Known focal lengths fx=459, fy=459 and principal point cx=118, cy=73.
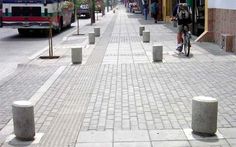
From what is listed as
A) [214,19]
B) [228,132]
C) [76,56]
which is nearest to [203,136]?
[228,132]

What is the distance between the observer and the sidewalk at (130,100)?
21.0 feet

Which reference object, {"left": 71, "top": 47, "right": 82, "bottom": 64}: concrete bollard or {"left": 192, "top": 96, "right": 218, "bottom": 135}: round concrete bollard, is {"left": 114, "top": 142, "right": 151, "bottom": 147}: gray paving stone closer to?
{"left": 192, "top": 96, "right": 218, "bottom": 135}: round concrete bollard

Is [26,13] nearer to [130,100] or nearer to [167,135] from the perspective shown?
[130,100]

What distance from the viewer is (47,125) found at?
718 cm

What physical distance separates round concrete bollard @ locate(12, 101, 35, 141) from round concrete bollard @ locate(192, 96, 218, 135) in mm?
2288

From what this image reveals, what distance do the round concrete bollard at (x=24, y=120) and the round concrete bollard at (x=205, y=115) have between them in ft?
7.51

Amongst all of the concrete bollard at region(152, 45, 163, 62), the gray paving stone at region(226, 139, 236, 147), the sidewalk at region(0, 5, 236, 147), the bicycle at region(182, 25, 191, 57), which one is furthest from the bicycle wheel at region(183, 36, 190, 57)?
the gray paving stone at region(226, 139, 236, 147)

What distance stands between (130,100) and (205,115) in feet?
8.61

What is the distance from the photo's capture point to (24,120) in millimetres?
6359

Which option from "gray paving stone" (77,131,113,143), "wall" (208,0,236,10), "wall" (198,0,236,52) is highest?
"wall" (208,0,236,10)

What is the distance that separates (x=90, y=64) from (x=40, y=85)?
11.0 feet

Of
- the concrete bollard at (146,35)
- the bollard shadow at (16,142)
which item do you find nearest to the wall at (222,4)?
the concrete bollard at (146,35)

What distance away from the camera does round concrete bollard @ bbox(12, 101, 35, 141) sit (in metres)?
6.34

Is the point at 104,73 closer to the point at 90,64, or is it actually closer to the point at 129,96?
the point at 90,64
